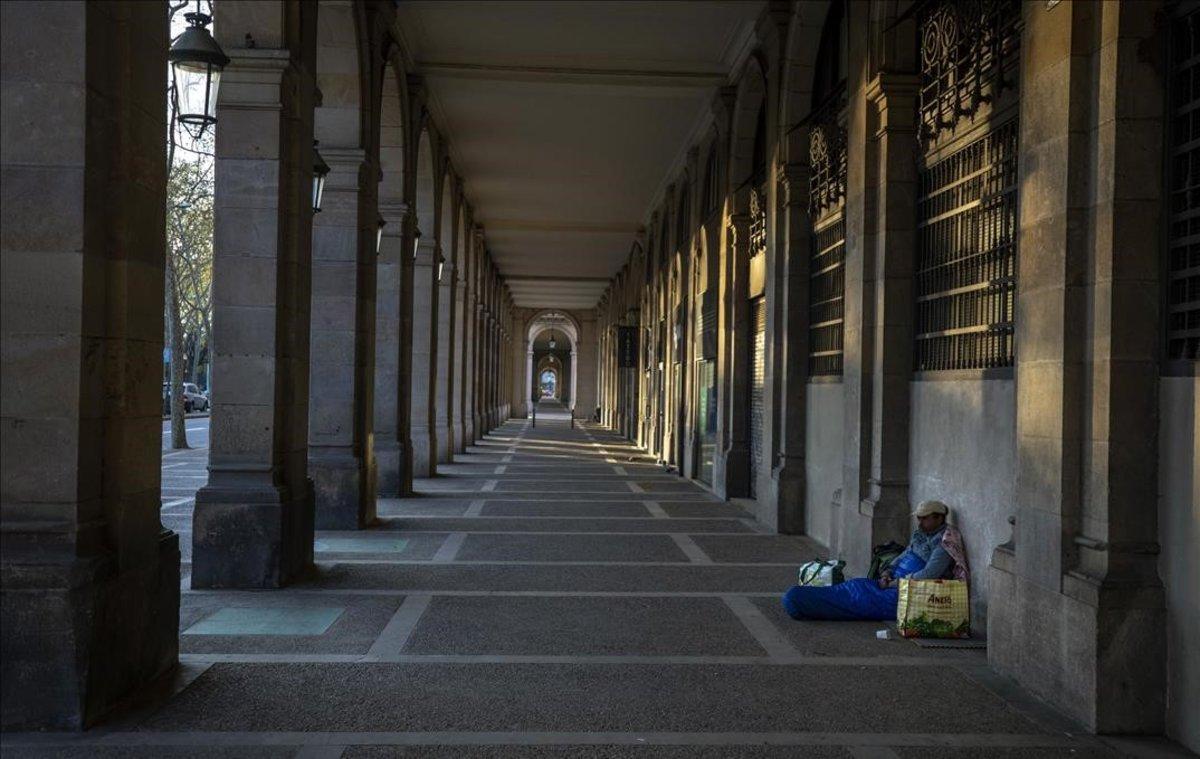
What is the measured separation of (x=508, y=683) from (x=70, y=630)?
2180 mm

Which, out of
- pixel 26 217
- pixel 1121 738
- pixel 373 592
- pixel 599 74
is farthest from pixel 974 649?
pixel 599 74

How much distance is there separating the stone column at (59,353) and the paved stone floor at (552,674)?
13.8 inches

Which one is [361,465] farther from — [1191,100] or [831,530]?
[1191,100]

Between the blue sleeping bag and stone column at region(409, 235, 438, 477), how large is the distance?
449 inches

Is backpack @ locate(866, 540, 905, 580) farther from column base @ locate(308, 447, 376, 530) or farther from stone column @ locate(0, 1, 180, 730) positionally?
column base @ locate(308, 447, 376, 530)

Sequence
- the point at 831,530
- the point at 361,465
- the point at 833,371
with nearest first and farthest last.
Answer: the point at 831,530 < the point at 833,371 < the point at 361,465

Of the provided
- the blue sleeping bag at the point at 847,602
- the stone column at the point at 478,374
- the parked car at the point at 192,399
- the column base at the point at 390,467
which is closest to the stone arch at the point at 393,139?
the column base at the point at 390,467

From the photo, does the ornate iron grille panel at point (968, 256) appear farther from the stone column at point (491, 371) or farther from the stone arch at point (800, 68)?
the stone column at point (491, 371)

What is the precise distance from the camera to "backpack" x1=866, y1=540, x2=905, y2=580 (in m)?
7.51

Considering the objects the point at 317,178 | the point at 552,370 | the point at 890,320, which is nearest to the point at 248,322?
the point at 317,178

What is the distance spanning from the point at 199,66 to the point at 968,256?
555cm

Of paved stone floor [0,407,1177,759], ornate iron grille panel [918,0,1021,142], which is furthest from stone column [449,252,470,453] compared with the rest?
ornate iron grille panel [918,0,1021,142]

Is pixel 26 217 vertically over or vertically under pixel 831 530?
over

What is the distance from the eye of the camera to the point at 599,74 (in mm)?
14000
